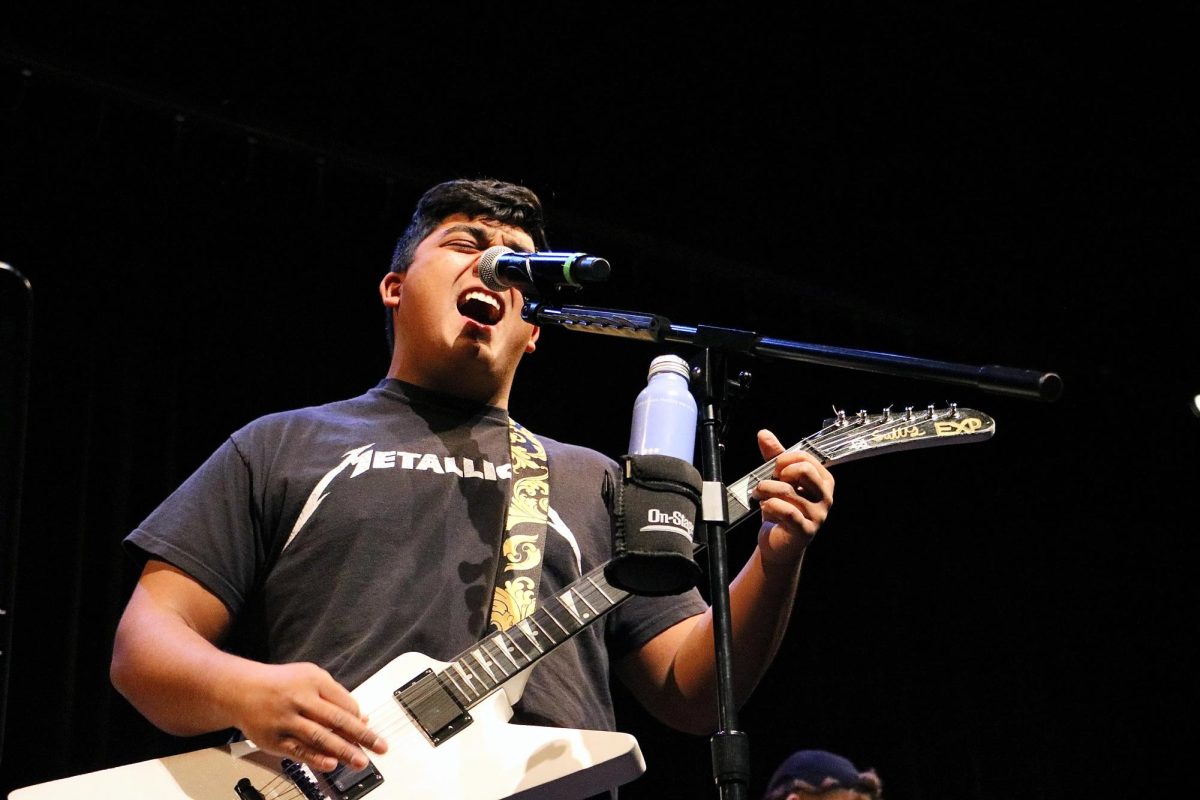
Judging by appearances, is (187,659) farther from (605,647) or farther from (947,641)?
(947,641)

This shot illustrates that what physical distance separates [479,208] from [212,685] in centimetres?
125

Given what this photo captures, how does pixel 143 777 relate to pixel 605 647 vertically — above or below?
below

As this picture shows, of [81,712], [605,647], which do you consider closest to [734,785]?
[605,647]

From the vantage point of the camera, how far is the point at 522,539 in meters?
2.16

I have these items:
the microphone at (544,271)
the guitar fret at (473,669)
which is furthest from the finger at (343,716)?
the microphone at (544,271)

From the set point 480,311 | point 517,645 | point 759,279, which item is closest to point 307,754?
point 517,645

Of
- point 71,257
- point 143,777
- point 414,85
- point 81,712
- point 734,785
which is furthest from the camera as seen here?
point 414,85

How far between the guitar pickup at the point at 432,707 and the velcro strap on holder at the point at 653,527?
0.57 metres

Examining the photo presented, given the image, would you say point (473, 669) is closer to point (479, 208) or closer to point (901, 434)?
point (901, 434)

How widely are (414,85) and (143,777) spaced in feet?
9.40

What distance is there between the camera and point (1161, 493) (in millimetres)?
5469

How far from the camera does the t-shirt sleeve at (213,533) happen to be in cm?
198

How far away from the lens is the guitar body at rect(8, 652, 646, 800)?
5.82 ft

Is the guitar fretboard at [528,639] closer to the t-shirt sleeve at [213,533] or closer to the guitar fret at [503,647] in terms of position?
the guitar fret at [503,647]
